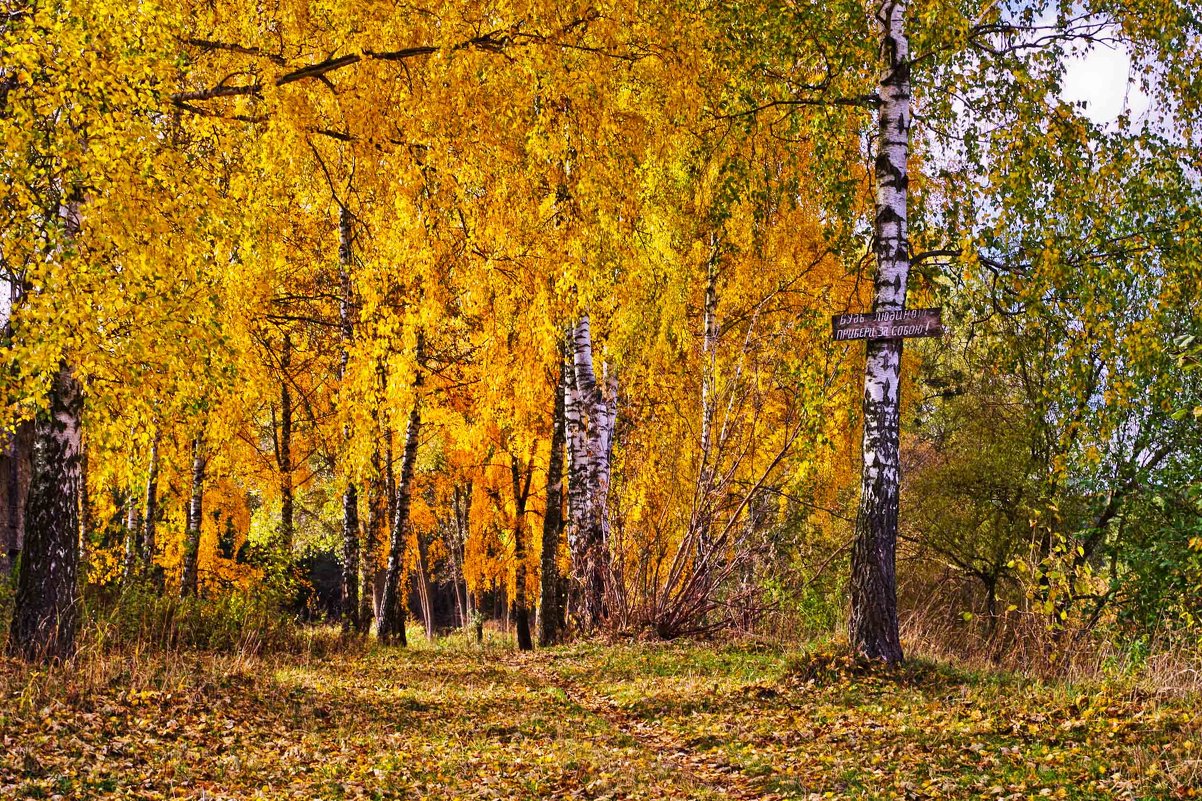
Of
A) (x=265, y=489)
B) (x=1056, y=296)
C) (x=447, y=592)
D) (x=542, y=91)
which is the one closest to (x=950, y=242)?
(x=1056, y=296)

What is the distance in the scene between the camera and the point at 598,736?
25.4 ft

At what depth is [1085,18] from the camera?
897 cm

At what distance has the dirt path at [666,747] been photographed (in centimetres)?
603

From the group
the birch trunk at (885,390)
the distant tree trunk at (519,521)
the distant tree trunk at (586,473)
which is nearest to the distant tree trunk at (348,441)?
the distant tree trunk at (586,473)

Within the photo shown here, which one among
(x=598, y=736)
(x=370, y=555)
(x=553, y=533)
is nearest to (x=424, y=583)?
(x=370, y=555)

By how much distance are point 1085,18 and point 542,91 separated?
198 inches

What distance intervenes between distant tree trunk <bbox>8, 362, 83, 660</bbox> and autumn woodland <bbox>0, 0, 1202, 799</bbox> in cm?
3

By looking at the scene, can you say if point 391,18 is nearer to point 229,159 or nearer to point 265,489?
point 229,159

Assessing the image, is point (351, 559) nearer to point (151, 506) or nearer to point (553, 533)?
point (553, 533)

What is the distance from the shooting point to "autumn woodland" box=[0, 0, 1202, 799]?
22.0ft

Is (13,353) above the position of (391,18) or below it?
below

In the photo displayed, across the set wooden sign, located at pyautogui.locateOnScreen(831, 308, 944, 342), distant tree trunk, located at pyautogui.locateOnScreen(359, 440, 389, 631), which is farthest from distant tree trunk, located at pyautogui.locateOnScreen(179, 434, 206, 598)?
wooden sign, located at pyautogui.locateOnScreen(831, 308, 944, 342)

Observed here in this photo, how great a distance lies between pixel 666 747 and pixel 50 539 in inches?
226

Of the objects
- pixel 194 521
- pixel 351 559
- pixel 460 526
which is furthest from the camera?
pixel 460 526
